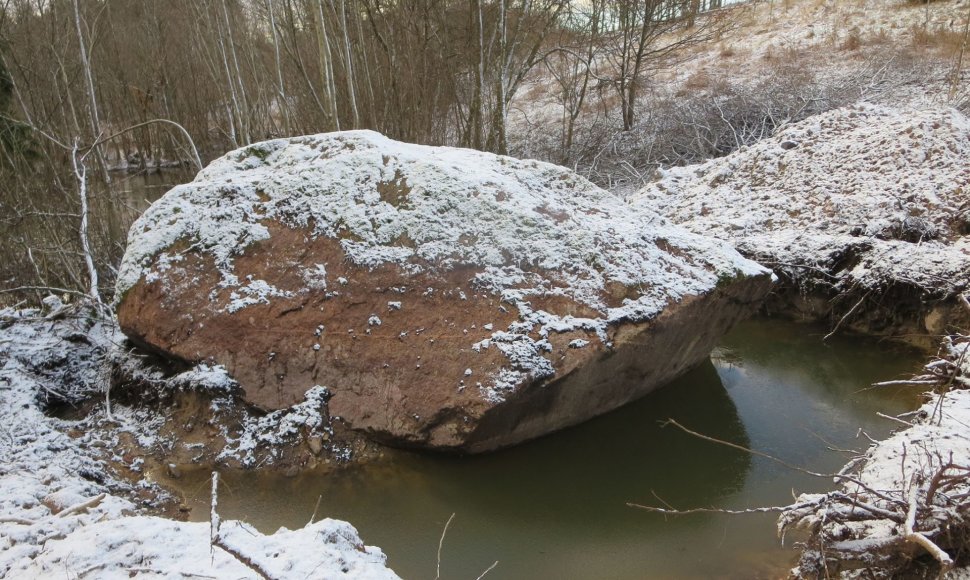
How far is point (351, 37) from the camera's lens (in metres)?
8.52

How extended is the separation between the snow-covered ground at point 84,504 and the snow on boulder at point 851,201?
4848mm

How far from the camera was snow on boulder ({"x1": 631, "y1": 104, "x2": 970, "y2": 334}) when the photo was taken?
5.17 meters

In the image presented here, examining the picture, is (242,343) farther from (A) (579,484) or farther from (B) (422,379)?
(A) (579,484)

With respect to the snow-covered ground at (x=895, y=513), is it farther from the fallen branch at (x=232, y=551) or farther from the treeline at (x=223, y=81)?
the treeline at (x=223, y=81)

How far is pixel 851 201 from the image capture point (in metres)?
6.35

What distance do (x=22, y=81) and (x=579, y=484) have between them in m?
6.46

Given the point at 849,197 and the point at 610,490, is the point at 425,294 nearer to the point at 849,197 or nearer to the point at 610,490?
the point at 610,490

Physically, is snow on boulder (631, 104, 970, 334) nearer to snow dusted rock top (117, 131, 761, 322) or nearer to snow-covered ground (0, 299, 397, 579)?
snow dusted rock top (117, 131, 761, 322)

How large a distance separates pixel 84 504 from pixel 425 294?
2.07m

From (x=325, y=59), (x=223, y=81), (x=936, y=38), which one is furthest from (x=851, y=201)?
(x=223, y=81)

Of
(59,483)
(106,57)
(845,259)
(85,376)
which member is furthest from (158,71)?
(845,259)

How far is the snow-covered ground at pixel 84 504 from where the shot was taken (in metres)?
2.21

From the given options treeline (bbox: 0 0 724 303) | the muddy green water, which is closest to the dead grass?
treeline (bbox: 0 0 724 303)

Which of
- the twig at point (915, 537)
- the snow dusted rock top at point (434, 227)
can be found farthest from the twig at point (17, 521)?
the twig at point (915, 537)
